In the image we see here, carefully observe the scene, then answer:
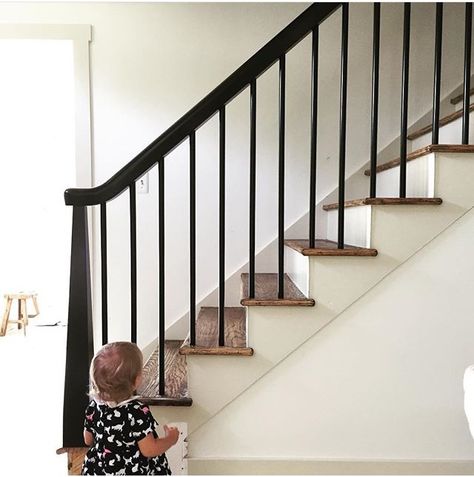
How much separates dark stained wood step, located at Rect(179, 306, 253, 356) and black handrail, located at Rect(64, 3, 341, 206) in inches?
26.3

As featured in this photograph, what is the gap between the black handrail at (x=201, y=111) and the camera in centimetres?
183

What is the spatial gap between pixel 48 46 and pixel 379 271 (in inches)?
95.9

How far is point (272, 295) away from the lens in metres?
2.04

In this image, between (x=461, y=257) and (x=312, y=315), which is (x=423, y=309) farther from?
(x=312, y=315)

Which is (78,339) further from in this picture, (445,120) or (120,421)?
(445,120)

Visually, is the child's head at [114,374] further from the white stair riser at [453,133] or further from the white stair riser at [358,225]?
the white stair riser at [453,133]

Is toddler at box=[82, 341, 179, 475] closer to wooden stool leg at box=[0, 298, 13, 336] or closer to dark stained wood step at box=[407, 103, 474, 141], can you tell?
dark stained wood step at box=[407, 103, 474, 141]

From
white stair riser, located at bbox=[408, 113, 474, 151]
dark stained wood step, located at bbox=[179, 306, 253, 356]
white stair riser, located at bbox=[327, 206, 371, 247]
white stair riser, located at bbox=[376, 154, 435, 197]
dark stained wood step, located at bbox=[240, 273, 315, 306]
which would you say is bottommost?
dark stained wood step, located at bbox=[179, 306, 253, 356]

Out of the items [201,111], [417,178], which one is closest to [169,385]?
[201,111]

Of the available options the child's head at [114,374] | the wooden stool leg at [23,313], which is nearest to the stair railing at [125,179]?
the child's head at [114,374]

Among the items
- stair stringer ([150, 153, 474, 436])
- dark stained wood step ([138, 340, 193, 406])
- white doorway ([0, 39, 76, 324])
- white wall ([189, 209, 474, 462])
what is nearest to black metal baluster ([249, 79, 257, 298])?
stair stringer ([150, 153, 474, 436])

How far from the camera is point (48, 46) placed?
10.0ft

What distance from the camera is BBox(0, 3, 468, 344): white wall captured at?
295cm

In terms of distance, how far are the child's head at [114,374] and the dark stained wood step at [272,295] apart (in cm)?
52
